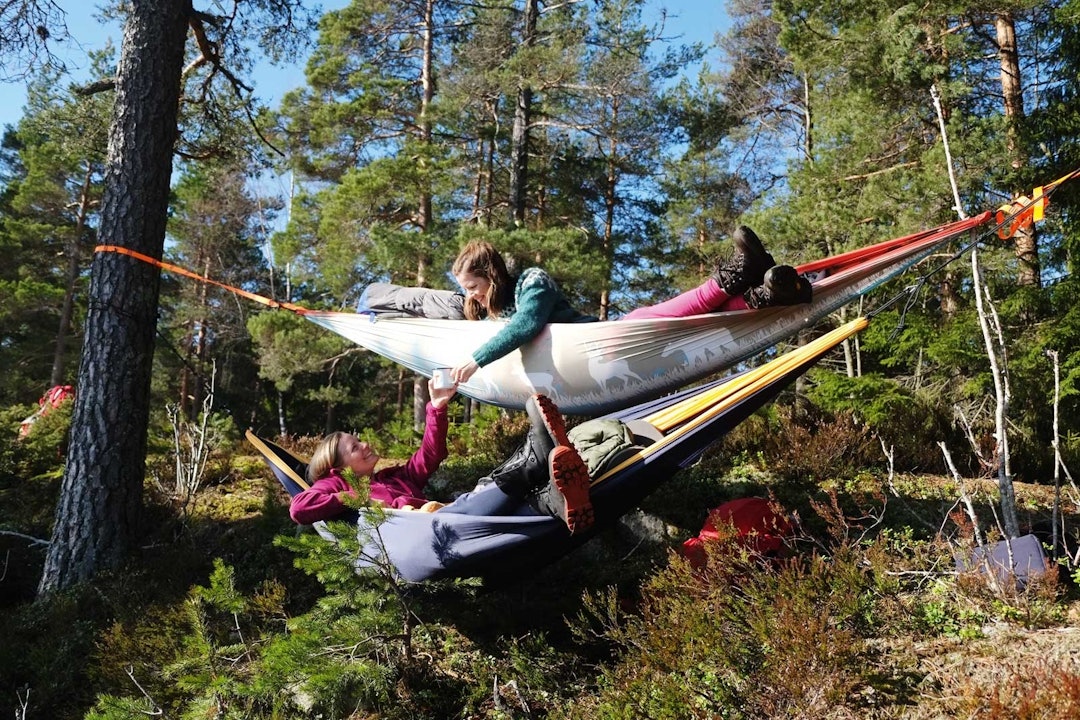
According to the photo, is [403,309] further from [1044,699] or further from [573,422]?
[1044,699]

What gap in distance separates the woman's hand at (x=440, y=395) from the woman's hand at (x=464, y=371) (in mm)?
30

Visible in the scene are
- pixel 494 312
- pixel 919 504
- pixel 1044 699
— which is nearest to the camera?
pixel 1044 699

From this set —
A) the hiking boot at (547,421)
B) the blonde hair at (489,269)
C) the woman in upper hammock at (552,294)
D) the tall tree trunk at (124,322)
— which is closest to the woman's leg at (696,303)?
the woman in upper hammock at (552,294)

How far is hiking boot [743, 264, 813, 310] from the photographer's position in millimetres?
2307

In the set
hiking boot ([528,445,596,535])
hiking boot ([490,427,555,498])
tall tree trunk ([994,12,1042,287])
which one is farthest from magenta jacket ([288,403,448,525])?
tall tree trunk ([994,12,1042,287])

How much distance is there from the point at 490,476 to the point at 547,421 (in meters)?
0.33

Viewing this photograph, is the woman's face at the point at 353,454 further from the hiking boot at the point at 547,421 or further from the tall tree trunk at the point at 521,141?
the tall tree trunk at the point at 521,141

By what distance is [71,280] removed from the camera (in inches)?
437

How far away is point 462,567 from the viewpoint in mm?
2164

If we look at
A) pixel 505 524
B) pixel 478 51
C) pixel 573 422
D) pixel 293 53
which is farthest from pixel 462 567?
pixel 478 51

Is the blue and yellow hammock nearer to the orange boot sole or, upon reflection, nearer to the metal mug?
the orange boot sole

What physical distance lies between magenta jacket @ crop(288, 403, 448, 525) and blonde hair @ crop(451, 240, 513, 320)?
1.55 feet

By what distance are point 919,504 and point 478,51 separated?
6.43m

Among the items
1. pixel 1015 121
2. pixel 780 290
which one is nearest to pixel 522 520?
pixel 780 290
